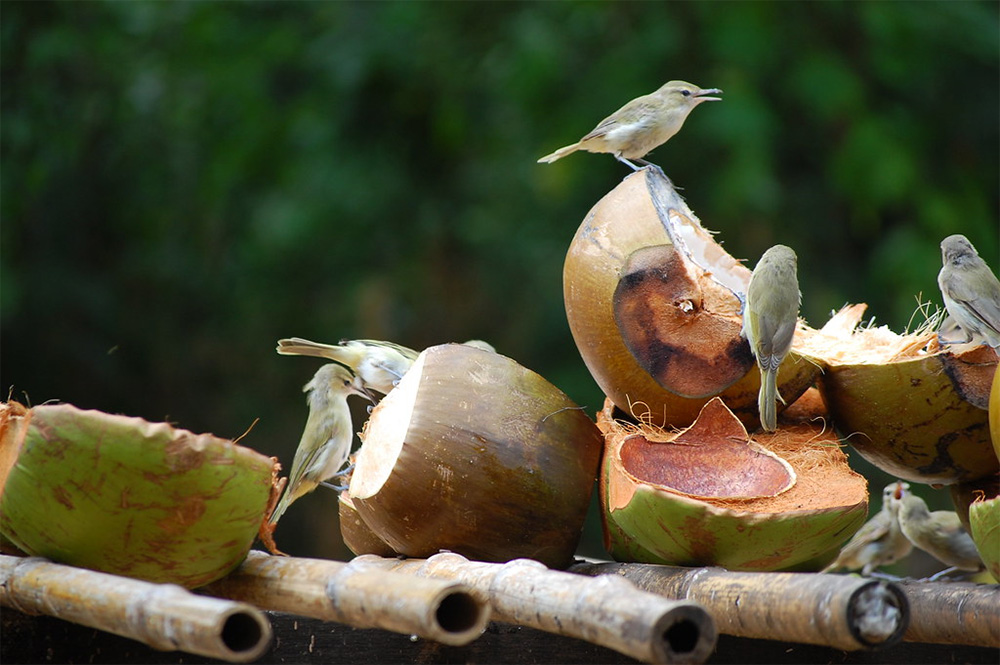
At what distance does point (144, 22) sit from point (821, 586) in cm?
904

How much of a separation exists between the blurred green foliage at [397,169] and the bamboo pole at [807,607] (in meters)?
5.61

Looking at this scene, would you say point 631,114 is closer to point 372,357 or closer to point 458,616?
point 372,357

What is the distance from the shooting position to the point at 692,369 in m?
3.00

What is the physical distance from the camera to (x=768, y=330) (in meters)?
2.89

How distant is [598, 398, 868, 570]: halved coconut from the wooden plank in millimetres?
285

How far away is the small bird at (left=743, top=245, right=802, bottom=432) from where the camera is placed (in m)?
2.90

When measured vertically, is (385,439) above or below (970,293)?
below

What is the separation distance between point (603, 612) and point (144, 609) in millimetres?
768

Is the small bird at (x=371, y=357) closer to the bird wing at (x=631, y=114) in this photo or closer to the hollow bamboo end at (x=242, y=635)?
the bird wing at (x=631, y=114)

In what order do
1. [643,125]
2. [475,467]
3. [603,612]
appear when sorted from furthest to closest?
[643,125]
[475,467]
[603,612]

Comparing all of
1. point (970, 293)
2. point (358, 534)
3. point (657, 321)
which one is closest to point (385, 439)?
point (358, 534)

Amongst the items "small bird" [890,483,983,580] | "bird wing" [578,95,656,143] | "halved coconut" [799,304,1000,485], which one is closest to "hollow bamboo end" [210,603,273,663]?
"halved coconut" [799,304,1000,485]

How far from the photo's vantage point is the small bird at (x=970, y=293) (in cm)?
303

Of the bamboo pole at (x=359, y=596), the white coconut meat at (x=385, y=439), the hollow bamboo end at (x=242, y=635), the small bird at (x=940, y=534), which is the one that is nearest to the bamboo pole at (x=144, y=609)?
the hollow bamboo end at (x=242, y=635)
